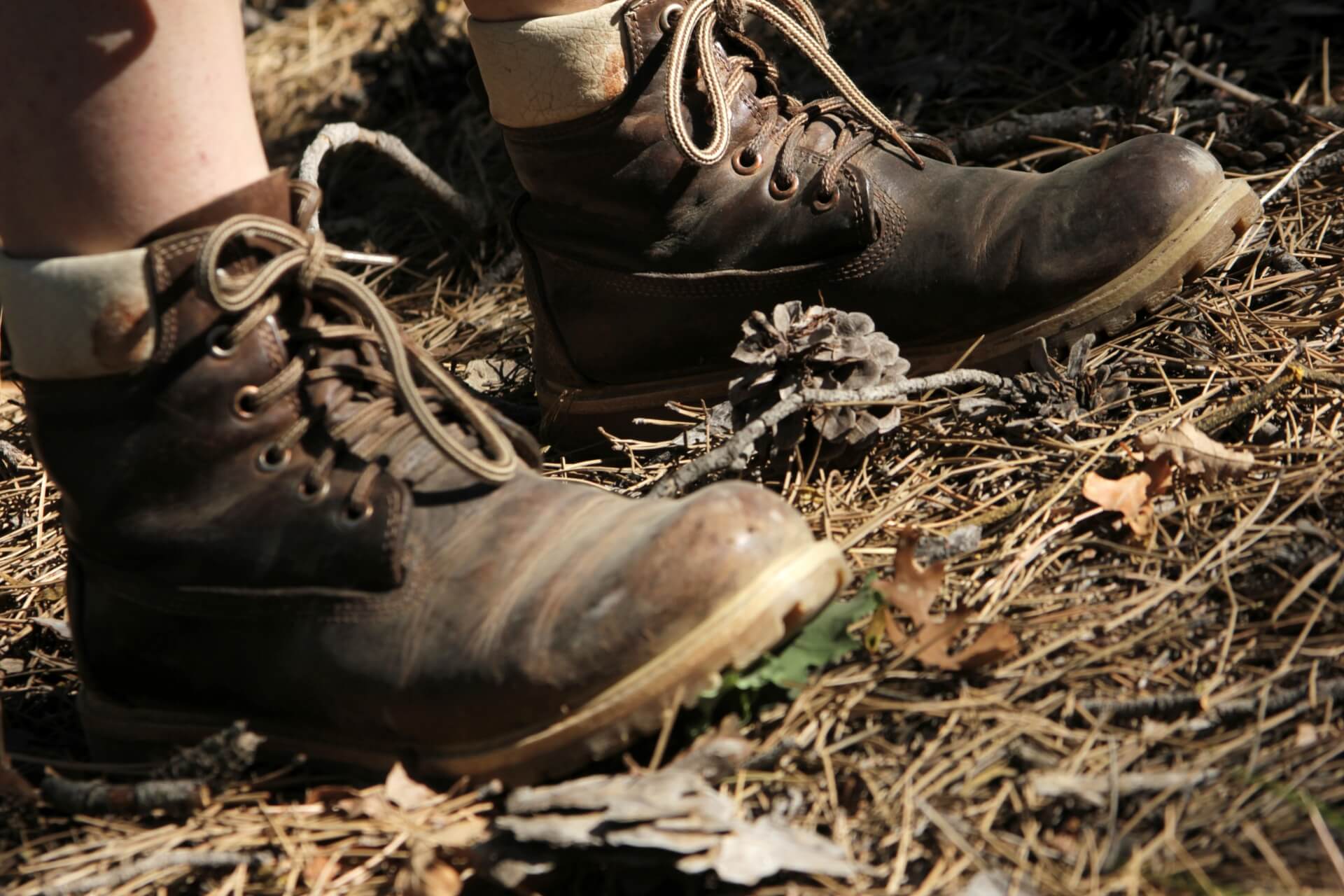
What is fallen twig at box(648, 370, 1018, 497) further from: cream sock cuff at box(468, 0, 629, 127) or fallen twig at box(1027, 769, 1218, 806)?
fallen twig at box(1027, 769, 1218, 806)

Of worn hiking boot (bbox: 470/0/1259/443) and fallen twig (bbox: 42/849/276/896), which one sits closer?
fallen twig (bbox: 42/849/276/896)

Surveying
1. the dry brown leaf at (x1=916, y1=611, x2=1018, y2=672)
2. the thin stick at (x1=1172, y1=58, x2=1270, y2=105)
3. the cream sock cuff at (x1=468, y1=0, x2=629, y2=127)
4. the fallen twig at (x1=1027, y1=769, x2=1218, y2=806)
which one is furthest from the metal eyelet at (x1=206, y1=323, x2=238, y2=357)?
the thin stick at (x1=1172, y1=58, x2=1270, y2=105)

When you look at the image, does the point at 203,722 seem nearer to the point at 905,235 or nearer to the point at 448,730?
the point at 448,730

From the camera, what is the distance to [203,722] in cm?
146

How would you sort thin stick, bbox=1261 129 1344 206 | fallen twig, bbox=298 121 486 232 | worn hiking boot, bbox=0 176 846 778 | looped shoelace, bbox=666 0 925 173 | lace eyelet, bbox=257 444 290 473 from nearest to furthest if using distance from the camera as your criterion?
1. worn hiking boot, bbox=0 176 846 778
2. lace eyelet, bbox=257 444 290 473
3. looped shoelace, bbox=666 0 925 173
4. thin stick, bbox=1261 129 1344 206
5. fallen twig, bbox=298 121 486 232

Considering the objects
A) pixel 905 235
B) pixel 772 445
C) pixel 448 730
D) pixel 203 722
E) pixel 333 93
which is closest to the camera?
pixel 448 730

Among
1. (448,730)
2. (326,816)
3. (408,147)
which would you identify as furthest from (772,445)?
(408,147)

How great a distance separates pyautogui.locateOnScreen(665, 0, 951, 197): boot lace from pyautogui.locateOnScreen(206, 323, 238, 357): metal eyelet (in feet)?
2.51

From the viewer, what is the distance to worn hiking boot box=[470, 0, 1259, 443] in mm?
1837

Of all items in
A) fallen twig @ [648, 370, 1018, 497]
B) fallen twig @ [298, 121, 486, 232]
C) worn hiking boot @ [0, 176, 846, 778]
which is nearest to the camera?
worn hiking boot @ [0, 176, 846, 778]

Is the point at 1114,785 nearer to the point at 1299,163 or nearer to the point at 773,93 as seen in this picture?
the point at 773,93

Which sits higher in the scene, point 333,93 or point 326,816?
point 333,93

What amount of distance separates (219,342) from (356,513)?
0.79 feet

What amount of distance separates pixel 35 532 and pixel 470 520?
1.01m
